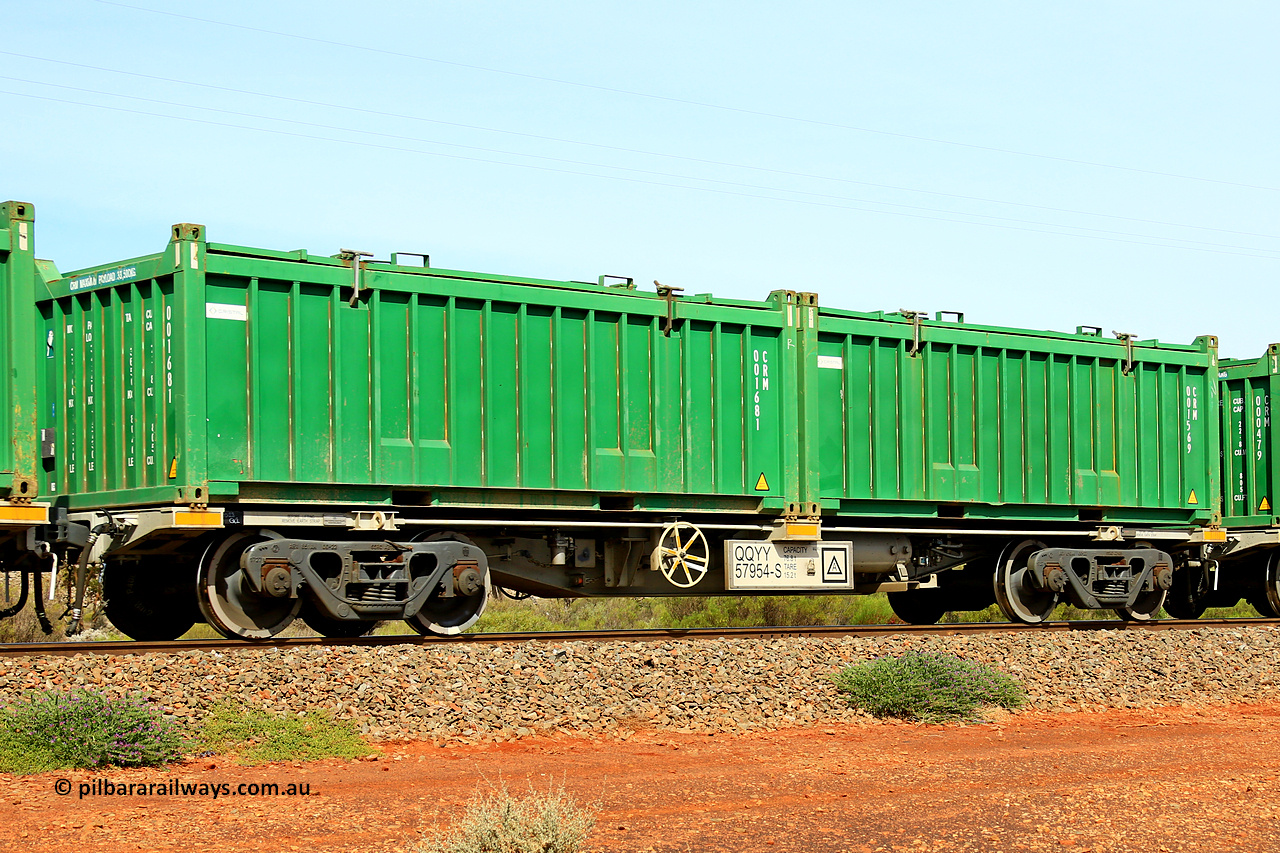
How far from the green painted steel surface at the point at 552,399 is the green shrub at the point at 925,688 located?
11.4ft

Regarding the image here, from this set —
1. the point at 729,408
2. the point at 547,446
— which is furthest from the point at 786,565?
the point at 547,446

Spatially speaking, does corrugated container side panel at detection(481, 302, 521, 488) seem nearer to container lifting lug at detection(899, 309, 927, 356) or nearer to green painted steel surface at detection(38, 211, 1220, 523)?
green painted steel surface at detection(38, 211, 1220, 523)

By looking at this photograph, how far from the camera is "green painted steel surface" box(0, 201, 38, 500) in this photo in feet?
39.0

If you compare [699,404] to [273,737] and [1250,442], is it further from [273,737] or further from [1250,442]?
[1250,442]

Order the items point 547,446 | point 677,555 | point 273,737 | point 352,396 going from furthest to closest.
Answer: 1. point 677,555
2. point 547,446
3. point 352,396
4. point 273,737

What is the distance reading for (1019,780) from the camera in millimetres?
8766

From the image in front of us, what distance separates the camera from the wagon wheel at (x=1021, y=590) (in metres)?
16.8

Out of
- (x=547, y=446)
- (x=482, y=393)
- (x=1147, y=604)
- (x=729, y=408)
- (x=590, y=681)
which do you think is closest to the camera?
(x=590, y=681)

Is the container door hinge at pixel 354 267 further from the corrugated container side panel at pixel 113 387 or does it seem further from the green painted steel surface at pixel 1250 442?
the green painted steel surface at pixel 1250 442

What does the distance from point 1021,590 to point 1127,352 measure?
3581 mm

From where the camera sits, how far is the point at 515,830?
6434 mm

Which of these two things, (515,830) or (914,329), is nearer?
(515,830)

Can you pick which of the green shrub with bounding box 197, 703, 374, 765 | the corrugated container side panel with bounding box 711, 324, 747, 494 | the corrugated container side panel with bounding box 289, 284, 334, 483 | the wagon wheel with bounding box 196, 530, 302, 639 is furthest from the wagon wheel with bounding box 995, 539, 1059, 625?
the green shrub with bounding box 197, 703, 374, 765

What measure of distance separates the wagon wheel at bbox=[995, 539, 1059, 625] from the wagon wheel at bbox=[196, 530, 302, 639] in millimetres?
8680
